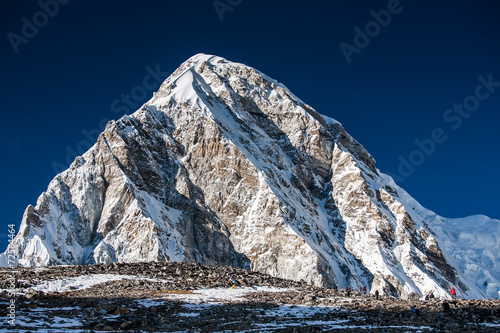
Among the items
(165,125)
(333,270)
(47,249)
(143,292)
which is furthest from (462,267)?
(143,292)

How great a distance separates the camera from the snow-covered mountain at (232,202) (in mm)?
104875

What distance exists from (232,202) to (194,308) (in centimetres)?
9575

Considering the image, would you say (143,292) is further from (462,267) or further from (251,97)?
(462,267)

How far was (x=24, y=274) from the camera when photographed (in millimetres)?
34719

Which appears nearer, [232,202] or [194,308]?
[194,308]

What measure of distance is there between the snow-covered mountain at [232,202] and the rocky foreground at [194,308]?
64076 mm

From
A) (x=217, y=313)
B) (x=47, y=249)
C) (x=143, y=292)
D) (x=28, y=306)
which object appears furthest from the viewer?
(x=47, y=249)

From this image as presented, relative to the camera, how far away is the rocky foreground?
20.4 metres

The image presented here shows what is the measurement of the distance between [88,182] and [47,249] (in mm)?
20181

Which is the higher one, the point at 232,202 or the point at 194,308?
the point at 232,202

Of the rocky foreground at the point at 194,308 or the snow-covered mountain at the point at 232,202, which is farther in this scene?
the snow-covered mountain at the point at 232,202

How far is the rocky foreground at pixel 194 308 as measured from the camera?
20.4 metres

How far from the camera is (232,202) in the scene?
401 ft

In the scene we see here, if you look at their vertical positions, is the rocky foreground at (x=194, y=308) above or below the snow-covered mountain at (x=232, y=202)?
below
